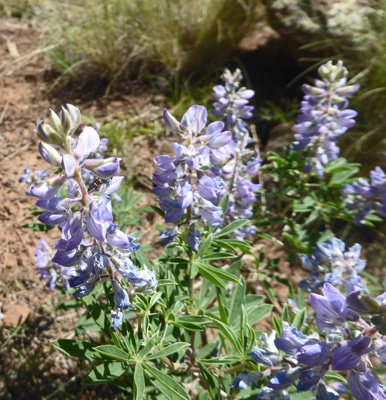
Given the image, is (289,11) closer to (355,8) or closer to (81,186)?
(355,8)

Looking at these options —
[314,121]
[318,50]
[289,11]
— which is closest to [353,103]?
[318,50]

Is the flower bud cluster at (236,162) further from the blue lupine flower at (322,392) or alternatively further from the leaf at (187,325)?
the blue lupine flower at (322,392)

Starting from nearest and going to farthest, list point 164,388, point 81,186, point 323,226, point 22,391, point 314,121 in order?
1. point 81,186
2. point 164,388
3. point 22,391
4. point 314,121
5. point 323,226

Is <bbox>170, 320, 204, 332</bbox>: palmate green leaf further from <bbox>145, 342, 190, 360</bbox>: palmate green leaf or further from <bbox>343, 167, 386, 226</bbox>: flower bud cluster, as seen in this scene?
<bbox>343, 167, 386, 226</bbox>: flower bud cluster

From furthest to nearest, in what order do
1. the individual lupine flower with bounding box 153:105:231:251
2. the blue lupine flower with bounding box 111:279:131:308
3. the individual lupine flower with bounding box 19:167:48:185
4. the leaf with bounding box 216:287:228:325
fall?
the individual lupine flower with bounding box 19:167:48:185
the leaf with bounding box 216:287:228:325
the individual lupine flower with bounding box 153:105:231:251
the blue lupine flower with bounding box 111:279:131:308

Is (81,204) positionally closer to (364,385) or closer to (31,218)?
(364,385)

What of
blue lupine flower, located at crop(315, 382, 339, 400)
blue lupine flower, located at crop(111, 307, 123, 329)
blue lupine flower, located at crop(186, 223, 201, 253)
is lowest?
blue lupine flower, located at crop(315, 382, 339, 400)

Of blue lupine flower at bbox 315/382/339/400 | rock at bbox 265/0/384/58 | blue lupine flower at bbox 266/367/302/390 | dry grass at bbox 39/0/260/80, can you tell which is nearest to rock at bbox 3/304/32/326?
blue lupine flower at bbox 266/367/302/390
